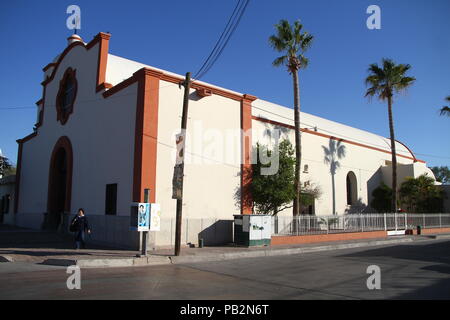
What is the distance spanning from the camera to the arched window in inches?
1265

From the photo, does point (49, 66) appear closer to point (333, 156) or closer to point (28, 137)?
point (28, 137)

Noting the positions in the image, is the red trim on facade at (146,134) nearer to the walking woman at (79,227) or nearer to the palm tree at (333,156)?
the walking woman at (79,227)

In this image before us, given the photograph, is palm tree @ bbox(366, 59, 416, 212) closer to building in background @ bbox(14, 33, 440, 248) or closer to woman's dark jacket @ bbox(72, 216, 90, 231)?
building in background @ bbox(14, 33, 440, 248)

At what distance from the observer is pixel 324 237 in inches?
846

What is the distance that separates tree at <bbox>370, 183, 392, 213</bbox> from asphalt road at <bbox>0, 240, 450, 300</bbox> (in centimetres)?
2005

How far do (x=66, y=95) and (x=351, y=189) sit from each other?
78.2 ft

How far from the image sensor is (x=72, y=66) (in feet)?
81.9

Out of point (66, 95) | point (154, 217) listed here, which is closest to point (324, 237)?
point (154, 217)

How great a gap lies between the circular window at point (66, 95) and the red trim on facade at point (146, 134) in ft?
30.1

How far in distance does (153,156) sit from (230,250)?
5371mm

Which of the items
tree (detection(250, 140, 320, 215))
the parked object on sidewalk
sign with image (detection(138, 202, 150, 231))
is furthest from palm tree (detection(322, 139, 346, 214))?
sign with image (detection(138, 202, 150, 231))

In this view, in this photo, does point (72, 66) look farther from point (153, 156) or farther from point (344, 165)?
point (344, 165)
